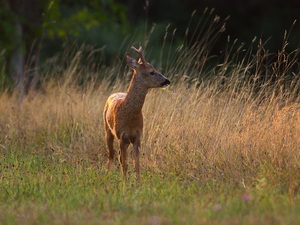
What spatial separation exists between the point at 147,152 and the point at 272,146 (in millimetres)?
1926

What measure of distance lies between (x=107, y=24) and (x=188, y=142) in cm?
936

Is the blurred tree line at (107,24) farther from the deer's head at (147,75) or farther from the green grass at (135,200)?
the green grass at (135,200)

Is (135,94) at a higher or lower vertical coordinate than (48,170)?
higher

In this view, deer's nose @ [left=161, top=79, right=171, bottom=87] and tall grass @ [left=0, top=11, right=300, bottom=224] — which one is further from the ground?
deer's nose @ [left=161, top=79, right=171, bottom=87]

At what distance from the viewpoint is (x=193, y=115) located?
9.82 metres

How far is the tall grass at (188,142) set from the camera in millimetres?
7379

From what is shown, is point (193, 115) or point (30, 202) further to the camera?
point (193, 115)

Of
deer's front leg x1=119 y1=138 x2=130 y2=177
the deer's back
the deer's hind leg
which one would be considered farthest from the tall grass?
the deer's back

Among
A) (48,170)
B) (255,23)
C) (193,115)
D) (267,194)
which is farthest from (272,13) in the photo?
(267,194)

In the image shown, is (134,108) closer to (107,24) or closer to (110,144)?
(110,144)

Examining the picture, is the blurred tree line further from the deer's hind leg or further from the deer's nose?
the deer's nose

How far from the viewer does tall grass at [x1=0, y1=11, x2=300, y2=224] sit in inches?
291

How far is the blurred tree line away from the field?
2450 millimetres

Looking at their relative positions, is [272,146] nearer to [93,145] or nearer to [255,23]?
[93,145]
